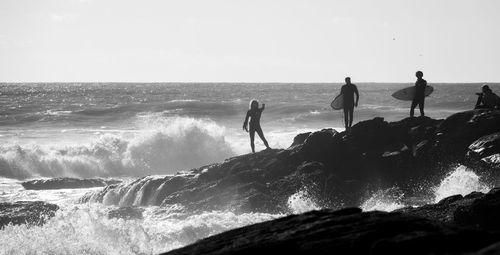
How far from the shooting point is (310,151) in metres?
16.6

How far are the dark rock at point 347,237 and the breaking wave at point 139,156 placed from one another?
23402 millimetres

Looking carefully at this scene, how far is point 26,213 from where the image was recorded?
1595cm

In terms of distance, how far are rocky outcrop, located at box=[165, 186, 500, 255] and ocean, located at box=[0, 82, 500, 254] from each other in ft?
26.5

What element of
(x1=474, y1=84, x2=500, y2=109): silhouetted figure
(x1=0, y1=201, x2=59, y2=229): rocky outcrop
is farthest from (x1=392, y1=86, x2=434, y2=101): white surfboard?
(x1=0, y1=201, x2=59, y2=229): rocky outcrop

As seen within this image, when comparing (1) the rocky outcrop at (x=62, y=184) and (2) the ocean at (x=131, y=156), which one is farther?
(1) the rocky outcrop at (x=62, y=184)

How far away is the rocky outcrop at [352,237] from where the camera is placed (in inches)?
159

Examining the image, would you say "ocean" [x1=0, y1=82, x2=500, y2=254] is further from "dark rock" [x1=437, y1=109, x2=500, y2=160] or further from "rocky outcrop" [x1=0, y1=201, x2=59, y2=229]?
"dark rock" [x1=437, y1=109, x2=500, y2=160]

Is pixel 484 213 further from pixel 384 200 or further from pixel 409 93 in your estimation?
pixel 409 93

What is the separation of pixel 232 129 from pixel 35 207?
29.1m

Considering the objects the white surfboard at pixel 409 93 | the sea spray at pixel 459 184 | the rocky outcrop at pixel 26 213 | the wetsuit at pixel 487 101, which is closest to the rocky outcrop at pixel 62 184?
the rocky outcrop at pixel 26 213

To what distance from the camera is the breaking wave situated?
94.6 feet

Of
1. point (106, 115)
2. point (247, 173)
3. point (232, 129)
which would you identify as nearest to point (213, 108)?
point (106, 115)

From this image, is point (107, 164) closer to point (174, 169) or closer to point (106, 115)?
point (174, 169)

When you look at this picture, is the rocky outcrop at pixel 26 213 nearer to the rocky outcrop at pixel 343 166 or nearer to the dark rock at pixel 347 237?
the rocky outcrop at pixel 343 166
